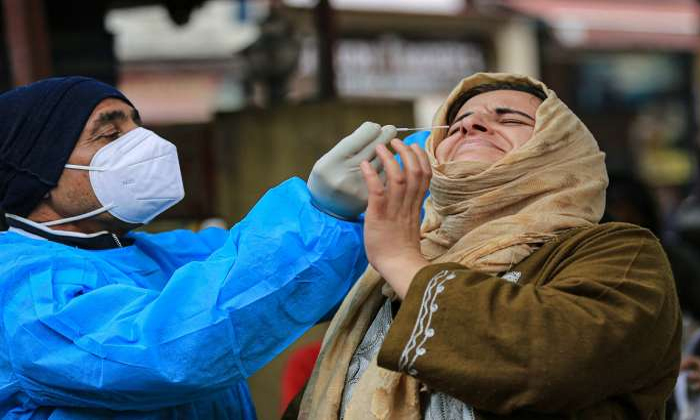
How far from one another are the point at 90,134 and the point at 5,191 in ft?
0.76

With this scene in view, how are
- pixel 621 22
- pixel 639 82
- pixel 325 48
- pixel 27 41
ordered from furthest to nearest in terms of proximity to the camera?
pixel 621 22 → pixel 639 82 → pixel 325 48 → pixel 27 41

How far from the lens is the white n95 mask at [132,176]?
2.27m

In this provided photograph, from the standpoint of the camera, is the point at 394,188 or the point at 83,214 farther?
the point at 83,214

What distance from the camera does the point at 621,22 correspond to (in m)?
13.7

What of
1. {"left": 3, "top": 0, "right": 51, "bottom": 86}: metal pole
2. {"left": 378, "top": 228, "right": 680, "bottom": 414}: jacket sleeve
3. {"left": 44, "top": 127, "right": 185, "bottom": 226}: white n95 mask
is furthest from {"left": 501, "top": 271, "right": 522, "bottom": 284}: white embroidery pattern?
{"left": 3, "top": 0, "right": 51, "bottom": 86}: metal pole

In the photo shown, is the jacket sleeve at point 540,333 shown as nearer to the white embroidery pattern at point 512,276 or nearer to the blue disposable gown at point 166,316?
the white embroidery pattern at point 512,276

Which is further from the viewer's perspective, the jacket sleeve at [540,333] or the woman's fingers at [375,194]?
the woman's fingers at [375,194]

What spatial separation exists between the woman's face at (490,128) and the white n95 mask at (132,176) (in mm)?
644

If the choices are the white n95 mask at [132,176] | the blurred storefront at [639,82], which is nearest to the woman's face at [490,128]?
the white n95 mask at [132,176]

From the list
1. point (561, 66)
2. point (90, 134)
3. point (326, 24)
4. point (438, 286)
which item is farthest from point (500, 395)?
point (561, 66)

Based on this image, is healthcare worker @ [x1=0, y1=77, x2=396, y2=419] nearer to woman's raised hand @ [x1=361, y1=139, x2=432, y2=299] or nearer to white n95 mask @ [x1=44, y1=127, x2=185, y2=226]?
white n95 mask @ [x1=44, y1=127, x2=185, y2=226]

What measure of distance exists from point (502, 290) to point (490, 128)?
1.61 feet

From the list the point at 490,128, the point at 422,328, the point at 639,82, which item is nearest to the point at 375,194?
the point at 422,328

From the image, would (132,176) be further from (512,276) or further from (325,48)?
(325,48)
